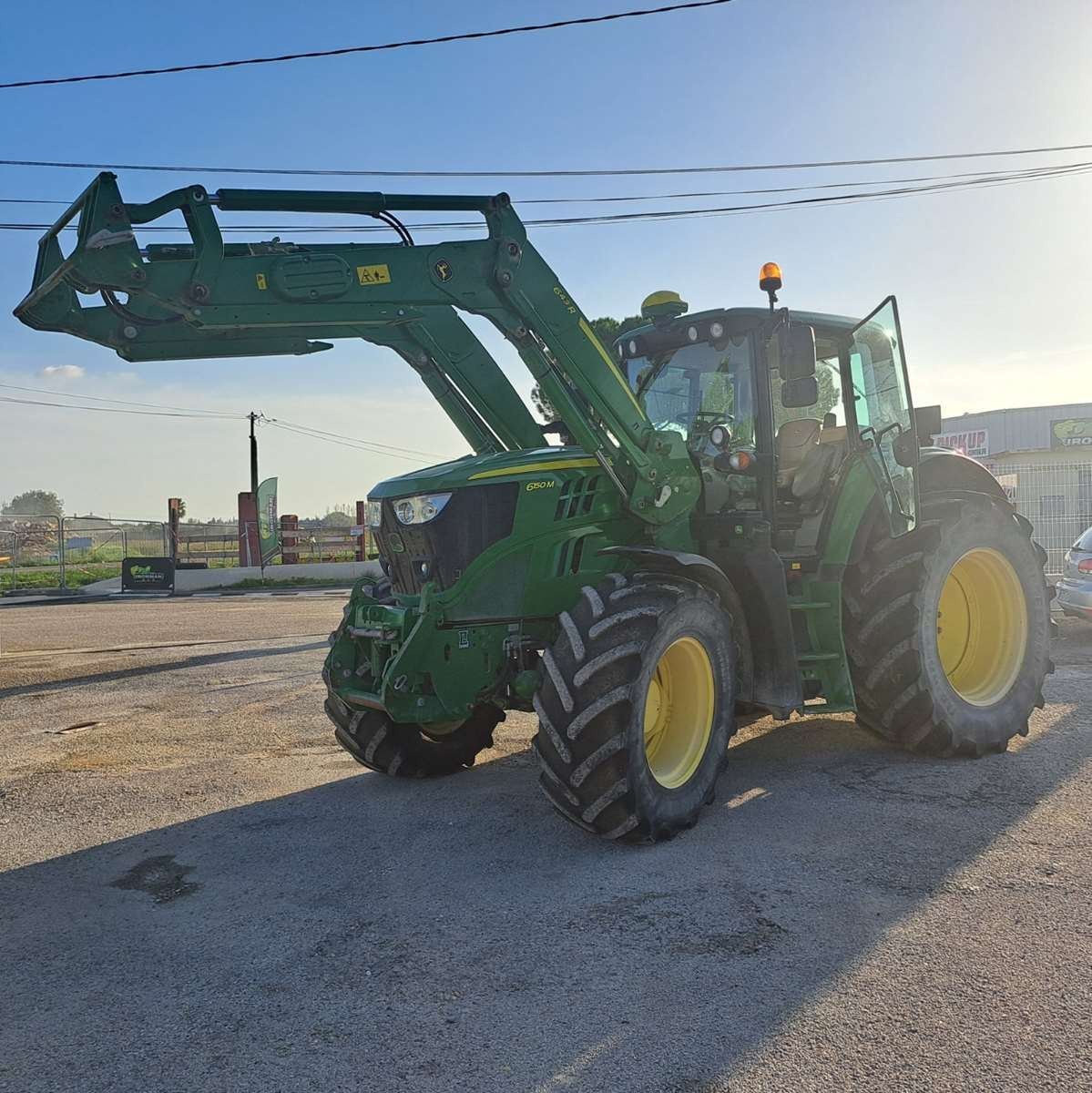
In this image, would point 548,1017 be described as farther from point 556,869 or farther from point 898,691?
point 898,691

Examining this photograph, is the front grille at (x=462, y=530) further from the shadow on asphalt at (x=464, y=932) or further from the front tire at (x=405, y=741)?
the shadow on asphalt at (x=464, y=932)

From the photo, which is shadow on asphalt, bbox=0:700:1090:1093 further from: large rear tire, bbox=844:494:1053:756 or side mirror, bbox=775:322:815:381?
side mirror, bbox=775:322:815:381

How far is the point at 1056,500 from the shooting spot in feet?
65.9

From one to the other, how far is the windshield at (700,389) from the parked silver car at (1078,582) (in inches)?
270

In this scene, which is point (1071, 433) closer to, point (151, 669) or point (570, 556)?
point (151, 669)

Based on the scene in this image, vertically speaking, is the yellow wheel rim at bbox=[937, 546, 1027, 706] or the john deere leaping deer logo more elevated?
the john deere leaping deer logo

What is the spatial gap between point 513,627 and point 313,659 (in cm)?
629

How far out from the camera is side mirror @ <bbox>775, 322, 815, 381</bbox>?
5.01 metres

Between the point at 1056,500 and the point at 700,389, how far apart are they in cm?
1746

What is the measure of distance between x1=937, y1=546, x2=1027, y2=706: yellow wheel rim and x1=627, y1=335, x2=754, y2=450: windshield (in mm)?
1890

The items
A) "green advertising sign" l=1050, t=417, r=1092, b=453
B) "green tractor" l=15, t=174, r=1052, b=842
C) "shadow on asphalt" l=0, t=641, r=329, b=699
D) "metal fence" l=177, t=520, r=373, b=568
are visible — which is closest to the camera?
"green tractor" l=15, t=174, r=1052, b=842

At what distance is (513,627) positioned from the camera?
4844mm

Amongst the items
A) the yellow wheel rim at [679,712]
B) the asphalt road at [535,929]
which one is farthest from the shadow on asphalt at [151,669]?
the yellow wheel rim at [679,712]

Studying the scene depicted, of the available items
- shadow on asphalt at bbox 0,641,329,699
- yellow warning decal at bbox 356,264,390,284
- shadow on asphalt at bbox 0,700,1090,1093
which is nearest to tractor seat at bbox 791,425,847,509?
shadow on asphalt at bbox 0,700,1090,1093
